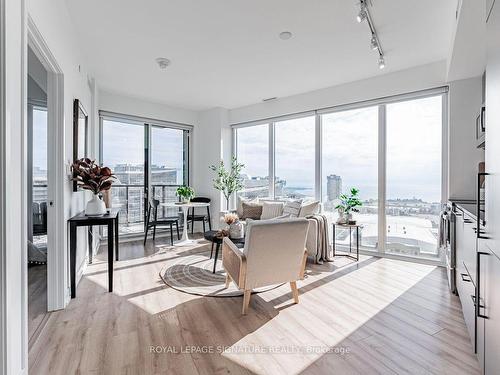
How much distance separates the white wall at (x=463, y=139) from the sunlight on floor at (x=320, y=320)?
46.5 inches

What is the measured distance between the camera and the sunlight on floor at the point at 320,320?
1.92m

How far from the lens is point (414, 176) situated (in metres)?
4.13

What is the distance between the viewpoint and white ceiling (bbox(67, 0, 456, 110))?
2656mm

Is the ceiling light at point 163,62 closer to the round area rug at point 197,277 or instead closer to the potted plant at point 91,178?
the potted plant at point 91,178

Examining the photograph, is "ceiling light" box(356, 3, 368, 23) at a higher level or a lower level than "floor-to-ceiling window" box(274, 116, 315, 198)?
higher

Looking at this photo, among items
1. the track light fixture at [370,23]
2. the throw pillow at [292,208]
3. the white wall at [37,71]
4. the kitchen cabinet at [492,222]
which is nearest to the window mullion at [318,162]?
the throw pillow at [292,208]

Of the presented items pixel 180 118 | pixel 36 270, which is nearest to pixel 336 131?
pixel 180 118

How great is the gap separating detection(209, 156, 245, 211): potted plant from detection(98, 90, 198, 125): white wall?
130cm

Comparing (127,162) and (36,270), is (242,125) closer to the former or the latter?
(127,162)

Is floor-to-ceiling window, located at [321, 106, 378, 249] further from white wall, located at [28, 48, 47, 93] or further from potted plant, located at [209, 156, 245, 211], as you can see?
white wall, located at [28, 48, 47, 93]

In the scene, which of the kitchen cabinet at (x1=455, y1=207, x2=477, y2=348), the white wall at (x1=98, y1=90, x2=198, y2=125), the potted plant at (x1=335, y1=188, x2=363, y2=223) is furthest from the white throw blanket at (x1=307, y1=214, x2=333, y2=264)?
the white wall at (x1=98, y1=90, x2=198, y2=125)

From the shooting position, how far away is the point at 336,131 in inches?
195

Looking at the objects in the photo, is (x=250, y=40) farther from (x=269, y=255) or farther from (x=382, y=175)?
(x=382, y=175)

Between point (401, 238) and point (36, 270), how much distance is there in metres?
5.11
